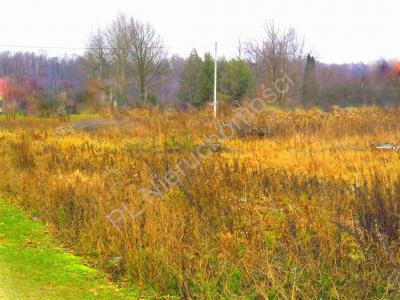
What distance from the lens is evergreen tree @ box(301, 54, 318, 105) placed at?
2697cm

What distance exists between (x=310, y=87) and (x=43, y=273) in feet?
85.2

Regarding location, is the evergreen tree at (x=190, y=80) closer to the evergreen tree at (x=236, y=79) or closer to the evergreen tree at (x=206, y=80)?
the evergreen tree at (x=206, y=80)

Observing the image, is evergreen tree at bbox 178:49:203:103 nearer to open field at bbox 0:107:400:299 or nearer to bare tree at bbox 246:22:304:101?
bare tree at bbox 246:22:304:101

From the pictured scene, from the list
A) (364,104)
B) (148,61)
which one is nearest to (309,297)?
(364,104)

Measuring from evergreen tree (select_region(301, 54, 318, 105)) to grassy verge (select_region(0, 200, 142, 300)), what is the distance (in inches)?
907

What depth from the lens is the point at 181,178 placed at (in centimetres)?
643

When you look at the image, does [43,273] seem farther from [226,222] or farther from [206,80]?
[206,80]

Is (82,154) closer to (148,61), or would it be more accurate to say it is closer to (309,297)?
(309,297)

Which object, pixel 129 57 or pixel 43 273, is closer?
pixel 43 273

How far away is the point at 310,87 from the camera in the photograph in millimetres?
28234

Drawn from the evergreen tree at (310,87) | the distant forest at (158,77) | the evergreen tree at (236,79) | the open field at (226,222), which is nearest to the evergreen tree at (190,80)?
the distant forest at (158,77)

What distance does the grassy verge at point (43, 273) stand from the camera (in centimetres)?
379

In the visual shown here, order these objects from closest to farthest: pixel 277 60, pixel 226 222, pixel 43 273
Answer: pixel 43 273
pixel 226 222
pixel 277 60

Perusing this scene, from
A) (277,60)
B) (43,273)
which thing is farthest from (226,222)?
(277,60)
